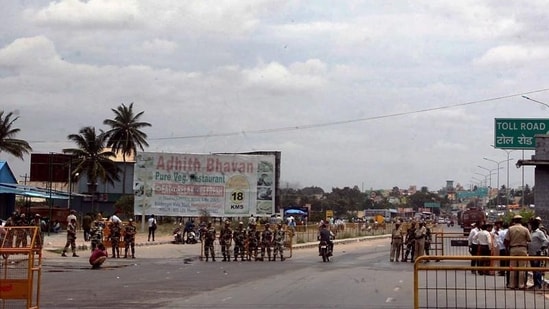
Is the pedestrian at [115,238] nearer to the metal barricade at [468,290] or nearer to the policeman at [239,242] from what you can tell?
the policeman at [239,242]

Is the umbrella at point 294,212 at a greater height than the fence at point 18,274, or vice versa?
the umbrella at point 294,212

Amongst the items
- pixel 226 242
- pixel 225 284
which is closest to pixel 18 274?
pixel 225 284

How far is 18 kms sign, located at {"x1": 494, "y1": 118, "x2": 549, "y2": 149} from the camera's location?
36969mm

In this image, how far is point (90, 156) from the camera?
85.2 m

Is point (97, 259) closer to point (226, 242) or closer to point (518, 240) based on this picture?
point (226, 242)

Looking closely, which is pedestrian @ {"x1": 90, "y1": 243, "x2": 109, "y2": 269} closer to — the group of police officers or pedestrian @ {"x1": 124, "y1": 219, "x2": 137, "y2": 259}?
pedestrian @ {"x1": 124, "y1": 219, "x2": 137, "y2": 259}

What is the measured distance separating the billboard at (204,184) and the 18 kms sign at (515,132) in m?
21.5

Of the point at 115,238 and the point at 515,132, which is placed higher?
the point at 515,132

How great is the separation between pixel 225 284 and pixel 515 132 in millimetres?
20828

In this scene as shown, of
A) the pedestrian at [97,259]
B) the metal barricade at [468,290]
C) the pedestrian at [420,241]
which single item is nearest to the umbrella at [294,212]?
the pedestrian at [420,241]

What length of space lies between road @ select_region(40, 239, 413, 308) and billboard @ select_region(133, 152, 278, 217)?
20.3 metres

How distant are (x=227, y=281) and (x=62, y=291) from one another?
4975 mm

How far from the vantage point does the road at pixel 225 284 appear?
16.2 metres

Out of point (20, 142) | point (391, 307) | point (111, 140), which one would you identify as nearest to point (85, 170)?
point (111, 140)
